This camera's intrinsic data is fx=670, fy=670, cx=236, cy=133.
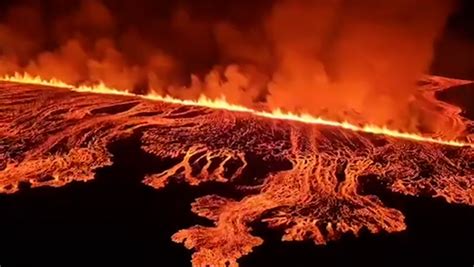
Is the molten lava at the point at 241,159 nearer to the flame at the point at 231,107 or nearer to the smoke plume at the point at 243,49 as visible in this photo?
the flame at the point at 231,107

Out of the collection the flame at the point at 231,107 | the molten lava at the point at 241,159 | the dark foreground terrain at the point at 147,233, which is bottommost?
the dark foreground terrain at the point at 147,233

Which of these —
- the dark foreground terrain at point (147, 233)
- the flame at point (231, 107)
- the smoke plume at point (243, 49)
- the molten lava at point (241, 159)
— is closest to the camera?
the dark foreground terrain at point (147, 233)

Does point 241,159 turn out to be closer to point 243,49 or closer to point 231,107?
point 231,107

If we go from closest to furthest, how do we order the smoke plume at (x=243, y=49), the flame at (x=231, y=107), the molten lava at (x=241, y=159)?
1. the molten lava at (x=241, y=159)
2. the flame at (x=231, y=107)
3. the smoke plume at (x=243, y=49)

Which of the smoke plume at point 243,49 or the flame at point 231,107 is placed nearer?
the flame at point 231,107

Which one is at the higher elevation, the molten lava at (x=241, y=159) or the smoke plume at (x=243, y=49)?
the smoke plume at (x=243, y=49)

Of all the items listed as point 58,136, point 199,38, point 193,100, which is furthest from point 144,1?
point 58,136

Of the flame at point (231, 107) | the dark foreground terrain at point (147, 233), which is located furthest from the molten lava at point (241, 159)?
the dark foreground terrain at point (147, 233)

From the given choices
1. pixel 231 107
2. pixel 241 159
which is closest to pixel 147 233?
pixel 241 159
